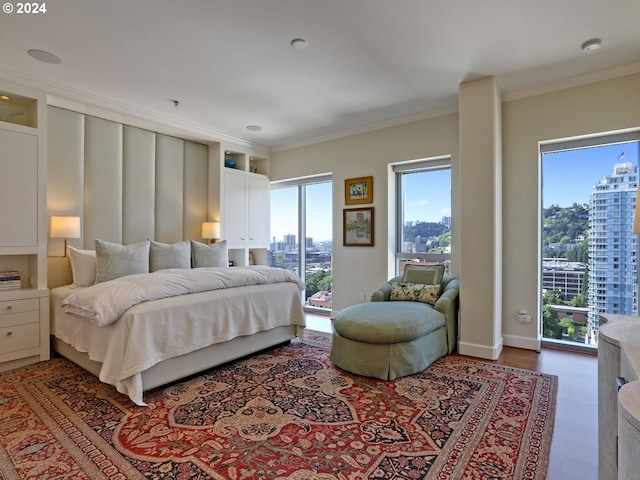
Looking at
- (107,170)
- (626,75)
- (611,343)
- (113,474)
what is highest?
(626,75)

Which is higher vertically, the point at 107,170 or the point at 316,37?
the point at 316,37

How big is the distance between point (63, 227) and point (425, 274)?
382 cm

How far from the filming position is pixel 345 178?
16.5 feet

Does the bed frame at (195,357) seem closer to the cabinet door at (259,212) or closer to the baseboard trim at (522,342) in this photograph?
the cabinet door at (259,212)

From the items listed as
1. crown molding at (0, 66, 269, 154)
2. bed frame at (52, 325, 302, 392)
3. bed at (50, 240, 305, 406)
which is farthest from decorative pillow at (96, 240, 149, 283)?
crown molding at (0, 66, 269, 154)

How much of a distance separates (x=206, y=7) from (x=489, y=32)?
206 centimetres

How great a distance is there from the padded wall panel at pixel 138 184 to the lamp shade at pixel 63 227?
2.29 ft

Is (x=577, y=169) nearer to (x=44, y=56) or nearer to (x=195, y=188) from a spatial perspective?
(x=195, y=188)

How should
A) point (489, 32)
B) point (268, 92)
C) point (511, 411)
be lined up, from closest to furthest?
point (511, 411)
point (489, 32)
point (268, 92)

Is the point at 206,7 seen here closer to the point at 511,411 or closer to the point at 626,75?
the point at 511,411

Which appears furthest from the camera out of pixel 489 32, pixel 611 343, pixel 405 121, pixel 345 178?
pixel 345 178

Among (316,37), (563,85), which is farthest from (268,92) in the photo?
(563,85)

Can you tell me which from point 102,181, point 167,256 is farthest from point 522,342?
point 102,181

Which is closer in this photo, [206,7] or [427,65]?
[206,7]
